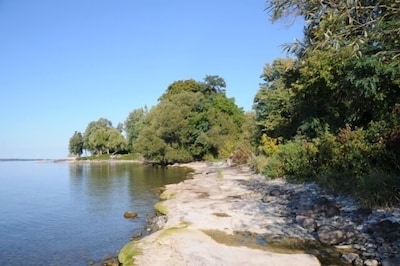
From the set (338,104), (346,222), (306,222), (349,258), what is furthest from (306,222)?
(338,104)

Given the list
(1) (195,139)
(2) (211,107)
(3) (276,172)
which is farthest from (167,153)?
(3) (276,172)

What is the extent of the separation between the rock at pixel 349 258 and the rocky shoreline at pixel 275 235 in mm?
19

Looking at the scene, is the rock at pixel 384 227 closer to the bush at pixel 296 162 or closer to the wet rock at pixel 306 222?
the wet rock at pixel 306 222

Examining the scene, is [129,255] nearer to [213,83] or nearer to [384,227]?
[384,227]

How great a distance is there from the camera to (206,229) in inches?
452

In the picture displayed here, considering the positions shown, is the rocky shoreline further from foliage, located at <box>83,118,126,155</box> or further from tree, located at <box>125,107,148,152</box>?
foliage, located at <box>83,118,126,155</box>

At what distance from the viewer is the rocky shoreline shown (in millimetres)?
8516

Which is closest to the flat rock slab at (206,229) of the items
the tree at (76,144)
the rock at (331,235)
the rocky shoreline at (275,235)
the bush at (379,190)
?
the rocky shoreline at (275,235)

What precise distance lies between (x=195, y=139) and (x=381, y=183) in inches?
1745

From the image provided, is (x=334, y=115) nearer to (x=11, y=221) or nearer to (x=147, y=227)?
(x=147, y=227)

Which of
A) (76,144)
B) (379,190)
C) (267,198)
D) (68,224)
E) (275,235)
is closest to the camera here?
(275,235)

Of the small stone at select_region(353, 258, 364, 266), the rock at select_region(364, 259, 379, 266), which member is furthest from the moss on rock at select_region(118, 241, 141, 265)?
the rock at select_region(364, 259, 379, 266)

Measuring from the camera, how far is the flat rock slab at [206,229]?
8422 mm

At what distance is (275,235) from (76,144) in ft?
330
